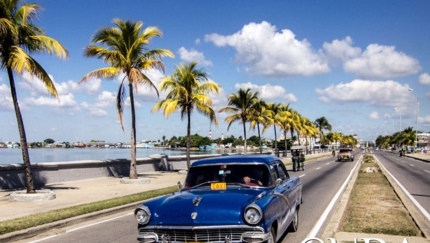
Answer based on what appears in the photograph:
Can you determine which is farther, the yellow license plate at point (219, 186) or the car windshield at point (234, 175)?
the car windshield at point (234, 175)

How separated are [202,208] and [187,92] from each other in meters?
20.4

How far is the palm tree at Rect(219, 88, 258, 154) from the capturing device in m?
37.9

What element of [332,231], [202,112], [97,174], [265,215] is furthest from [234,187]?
[202,112]

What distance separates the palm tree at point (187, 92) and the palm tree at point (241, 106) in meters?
11.1

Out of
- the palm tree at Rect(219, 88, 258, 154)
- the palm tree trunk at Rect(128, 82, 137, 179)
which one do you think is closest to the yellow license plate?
the palm tree trunk at Rect(128, 82, 137, 179)

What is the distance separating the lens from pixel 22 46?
15.4m

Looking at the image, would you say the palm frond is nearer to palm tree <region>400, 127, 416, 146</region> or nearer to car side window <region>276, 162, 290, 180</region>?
car side window <region>276, 162, 290, 180</region>

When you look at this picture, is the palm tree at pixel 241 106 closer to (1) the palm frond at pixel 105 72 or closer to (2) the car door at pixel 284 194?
(1) the palm frond at pixel 105 72

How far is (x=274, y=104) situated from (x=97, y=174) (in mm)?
34822

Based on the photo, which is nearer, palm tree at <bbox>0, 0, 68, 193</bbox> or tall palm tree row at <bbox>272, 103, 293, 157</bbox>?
palm tree at <bbox>0, 0, 68, 193</bbox>

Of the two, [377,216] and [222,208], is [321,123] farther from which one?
[222,208]

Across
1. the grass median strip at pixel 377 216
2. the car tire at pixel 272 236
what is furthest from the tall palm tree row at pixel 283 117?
the car tire at pixel 272 236

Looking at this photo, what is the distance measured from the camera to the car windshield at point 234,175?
7297 millimetres

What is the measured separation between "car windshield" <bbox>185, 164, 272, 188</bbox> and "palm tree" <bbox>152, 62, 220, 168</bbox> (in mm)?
18039
